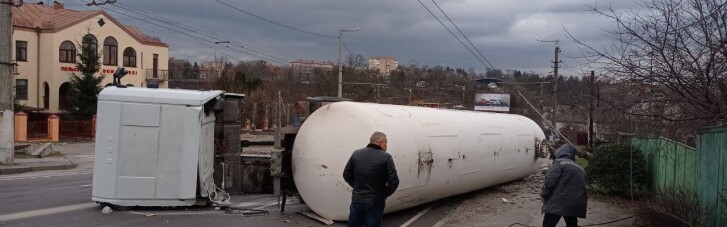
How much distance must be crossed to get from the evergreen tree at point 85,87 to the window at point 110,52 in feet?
13.5

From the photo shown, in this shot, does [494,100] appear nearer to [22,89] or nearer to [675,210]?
[22,89]

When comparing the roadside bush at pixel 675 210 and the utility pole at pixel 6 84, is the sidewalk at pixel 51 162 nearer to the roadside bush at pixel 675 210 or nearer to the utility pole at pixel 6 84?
the utility pole at pixel 6 84

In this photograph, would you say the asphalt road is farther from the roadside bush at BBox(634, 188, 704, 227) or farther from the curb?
the curb

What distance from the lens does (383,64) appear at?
233ft

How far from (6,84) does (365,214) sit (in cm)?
1703

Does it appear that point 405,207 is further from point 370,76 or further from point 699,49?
point 370,76

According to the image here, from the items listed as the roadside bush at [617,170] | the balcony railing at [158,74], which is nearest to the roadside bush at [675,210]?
the roadside bush at [617,170]

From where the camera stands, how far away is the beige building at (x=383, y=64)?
64.1 metres

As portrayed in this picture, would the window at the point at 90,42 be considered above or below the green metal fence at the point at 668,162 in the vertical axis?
above

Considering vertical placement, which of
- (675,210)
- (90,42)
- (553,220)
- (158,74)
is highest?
(90,42)

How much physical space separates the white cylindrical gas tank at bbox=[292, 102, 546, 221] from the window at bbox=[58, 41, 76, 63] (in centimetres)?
4209

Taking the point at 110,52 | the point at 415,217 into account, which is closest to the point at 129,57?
the point at 110,52

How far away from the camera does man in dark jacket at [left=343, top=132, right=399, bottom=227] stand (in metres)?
8.07

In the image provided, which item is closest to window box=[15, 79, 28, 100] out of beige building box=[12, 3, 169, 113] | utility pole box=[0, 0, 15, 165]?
beige building box=[12, 3, 169, 113]
